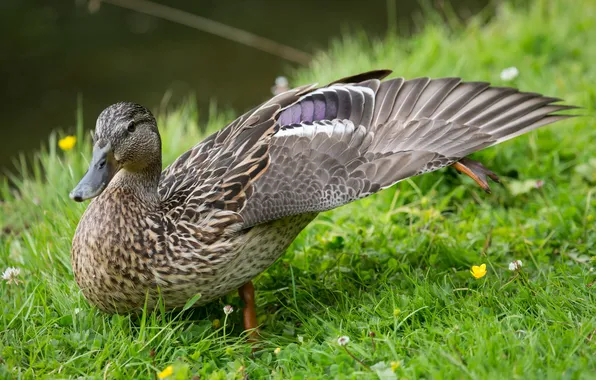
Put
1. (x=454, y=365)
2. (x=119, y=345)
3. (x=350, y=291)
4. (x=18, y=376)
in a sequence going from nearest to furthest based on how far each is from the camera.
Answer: (x=454, y=365), (x=18, y=376), (x=119, y=345), (x=350, y=291)

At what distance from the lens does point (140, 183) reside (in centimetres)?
362

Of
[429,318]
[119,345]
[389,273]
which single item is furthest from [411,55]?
[119,345]

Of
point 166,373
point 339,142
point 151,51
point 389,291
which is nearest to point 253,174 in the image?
point 339,142

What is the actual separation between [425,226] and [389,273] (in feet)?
1.82

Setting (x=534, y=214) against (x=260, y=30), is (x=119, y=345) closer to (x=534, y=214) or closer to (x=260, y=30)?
(x=534, y=214)

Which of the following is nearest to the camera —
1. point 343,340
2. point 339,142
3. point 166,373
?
point 166,373

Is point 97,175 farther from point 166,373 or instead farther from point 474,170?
point 474,170

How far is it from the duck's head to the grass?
2.01 ft

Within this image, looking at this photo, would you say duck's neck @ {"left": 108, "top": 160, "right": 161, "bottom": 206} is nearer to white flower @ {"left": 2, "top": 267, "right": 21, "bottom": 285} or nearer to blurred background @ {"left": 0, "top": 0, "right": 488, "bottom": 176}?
white flower @ {"left": 2, "top": 267, "right": 21, "bottom": 285}

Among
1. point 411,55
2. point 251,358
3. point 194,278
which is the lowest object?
point 251,358

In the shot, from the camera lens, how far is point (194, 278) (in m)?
3.41

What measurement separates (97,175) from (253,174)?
2.24ft

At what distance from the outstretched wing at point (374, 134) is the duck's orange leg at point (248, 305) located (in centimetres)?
46

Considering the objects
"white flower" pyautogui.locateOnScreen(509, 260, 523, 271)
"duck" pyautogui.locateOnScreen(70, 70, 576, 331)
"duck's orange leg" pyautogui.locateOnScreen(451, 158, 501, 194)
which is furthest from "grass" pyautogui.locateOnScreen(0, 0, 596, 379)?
"duck's orange leg" pyautogui.locateOnScreen(451, 158, 501, 194)
